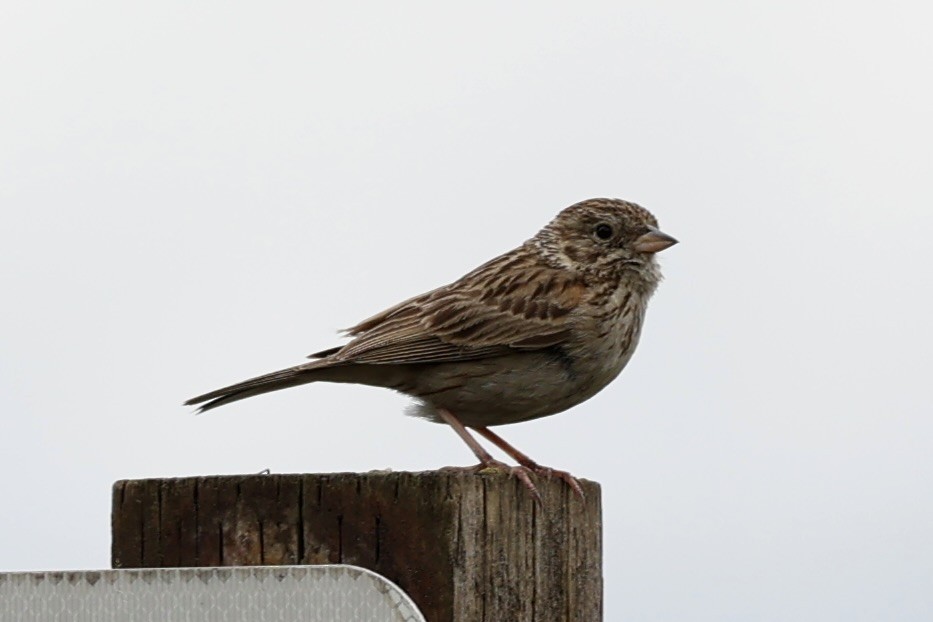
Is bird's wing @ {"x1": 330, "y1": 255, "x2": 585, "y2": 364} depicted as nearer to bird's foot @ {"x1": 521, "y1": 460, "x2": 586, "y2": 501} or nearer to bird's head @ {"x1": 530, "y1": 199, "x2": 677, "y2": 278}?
bird's head @ {"x1": 530, "y1": 199, "x2": 677, "y2": 278}

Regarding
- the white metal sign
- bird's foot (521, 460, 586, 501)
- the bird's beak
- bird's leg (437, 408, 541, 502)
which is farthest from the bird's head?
the white metal sign

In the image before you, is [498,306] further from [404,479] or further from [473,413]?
[404,479]

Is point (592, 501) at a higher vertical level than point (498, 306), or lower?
lower

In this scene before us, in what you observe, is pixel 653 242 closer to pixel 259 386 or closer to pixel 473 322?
pixel 473 322

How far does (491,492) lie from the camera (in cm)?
378

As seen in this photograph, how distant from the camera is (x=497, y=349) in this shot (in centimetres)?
644

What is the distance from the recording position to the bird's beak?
6.86 m

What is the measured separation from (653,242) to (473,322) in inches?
37.3

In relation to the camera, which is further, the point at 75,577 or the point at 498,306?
the point at 498,306

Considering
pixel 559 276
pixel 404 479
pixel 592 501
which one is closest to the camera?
pixel 404 479

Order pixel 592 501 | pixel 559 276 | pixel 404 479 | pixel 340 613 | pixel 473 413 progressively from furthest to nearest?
1. pixel 559 276
2. pixel 473 413
3. pixel 592 501
4. pixel 404 479
5. pixel 340 613

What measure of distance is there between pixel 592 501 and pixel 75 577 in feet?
4.93

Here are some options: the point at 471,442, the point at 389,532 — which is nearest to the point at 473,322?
the point at 471,442

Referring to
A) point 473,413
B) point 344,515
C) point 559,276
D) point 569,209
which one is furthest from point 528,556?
point 569,209
